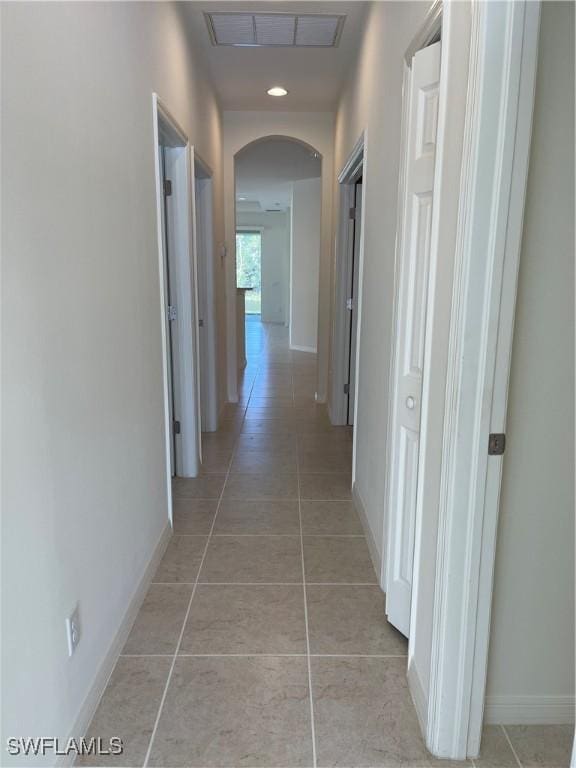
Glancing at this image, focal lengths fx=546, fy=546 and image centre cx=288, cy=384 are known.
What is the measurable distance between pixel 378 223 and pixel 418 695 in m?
1.99

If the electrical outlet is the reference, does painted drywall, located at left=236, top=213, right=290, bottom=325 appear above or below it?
above

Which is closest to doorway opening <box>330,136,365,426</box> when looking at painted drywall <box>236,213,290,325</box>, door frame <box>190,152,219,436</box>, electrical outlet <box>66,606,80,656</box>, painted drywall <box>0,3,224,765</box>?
door frame <box>190,152,219,436</box>

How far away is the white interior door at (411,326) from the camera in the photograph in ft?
5.65

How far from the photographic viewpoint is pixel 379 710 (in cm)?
175

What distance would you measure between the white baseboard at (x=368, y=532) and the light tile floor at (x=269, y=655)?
0.14 ft

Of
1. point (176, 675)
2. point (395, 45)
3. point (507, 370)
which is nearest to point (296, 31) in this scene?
point (395, 45)

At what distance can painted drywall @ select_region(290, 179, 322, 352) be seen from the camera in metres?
8.93

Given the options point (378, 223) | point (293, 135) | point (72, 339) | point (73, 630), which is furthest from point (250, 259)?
point (73, 630)

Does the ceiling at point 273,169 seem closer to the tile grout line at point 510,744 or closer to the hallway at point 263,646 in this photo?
the hallway at point 263,646

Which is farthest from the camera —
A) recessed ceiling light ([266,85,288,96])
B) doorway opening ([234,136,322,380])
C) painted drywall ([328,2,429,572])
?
doorway opening ([234,136,322,380])

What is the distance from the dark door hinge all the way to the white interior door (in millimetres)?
407

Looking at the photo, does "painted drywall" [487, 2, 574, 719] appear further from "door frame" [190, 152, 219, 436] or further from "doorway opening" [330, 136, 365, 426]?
"door frame" [190, 152, 219, 436]

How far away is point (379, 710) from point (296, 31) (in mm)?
3619

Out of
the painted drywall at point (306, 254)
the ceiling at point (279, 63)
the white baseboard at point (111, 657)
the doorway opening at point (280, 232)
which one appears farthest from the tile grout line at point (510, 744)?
the painted drywall at point (306, 254)
